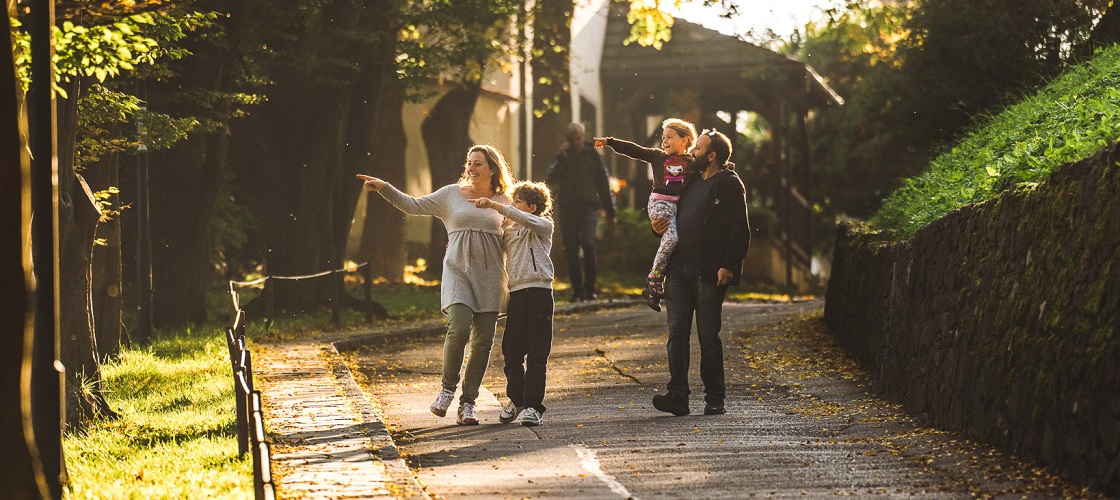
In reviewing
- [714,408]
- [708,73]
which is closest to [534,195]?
[714,408]

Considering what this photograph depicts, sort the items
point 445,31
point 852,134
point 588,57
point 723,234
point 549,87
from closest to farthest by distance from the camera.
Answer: point 723,234
point 445,31
point 549,87
point 588,57
point 852,134

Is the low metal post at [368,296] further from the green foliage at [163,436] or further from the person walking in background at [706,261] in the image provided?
the person walking in background at [706,261]

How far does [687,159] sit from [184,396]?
148 inches

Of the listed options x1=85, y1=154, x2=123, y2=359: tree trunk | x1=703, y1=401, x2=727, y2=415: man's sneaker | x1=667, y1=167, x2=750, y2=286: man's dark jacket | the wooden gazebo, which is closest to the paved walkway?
x1=85, y1=154, x2=123, y2=359: tree trunk

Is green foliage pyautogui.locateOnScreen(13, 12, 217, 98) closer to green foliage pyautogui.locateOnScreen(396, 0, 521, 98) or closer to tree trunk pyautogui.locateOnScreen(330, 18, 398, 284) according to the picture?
tree trunk pyautogui.locateOnScreen(330, 18, 398, 284)

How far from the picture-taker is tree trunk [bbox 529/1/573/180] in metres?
23.7

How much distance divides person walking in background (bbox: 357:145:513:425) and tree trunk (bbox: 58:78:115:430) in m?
1.93

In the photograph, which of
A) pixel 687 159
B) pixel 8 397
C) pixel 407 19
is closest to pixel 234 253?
pixel 407 19

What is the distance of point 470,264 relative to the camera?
29.2 ft

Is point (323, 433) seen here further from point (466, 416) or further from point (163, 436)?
point (466, 416)

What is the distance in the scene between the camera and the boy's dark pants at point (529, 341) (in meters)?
8.96

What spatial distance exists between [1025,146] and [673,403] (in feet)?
9.21

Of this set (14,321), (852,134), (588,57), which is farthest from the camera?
(852,134)

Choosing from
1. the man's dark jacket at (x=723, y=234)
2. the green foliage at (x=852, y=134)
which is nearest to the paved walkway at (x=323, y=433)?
the man's dark jacket at (x=723, y=234)
